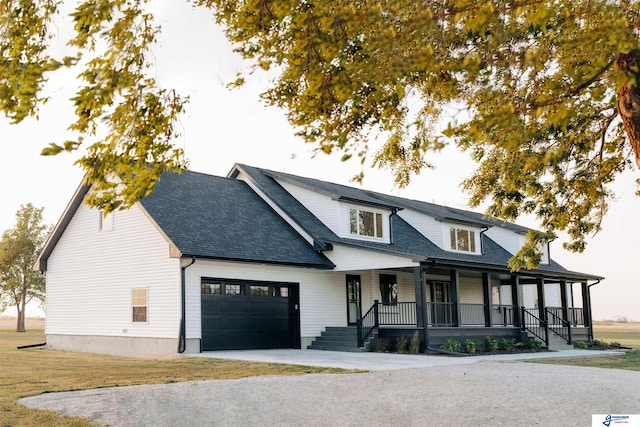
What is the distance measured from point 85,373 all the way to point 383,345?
1030cm

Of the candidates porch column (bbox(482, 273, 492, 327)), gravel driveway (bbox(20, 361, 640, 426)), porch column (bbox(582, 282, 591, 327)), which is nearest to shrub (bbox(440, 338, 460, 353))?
porch column (bbox(482, 273, 492, 327))

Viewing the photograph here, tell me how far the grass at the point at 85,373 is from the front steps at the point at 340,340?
5.94 meters

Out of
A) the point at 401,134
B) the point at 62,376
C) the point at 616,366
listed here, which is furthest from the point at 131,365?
the point at 616,366

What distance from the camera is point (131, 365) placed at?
17516 millimetres

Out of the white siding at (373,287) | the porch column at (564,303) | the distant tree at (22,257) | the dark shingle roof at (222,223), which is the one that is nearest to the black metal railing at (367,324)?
the white siding at (373,287)

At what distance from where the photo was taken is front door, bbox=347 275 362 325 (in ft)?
84.2

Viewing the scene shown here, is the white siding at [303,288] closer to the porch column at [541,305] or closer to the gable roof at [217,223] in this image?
the gable roof at [217,223]

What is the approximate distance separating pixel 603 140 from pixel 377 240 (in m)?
14.5

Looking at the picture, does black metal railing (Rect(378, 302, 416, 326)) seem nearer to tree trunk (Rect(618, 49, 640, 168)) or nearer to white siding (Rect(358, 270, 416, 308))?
white siding (Rect(358, 270, 416, 308))

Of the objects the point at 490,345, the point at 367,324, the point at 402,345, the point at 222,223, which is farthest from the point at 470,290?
the point at 222,223

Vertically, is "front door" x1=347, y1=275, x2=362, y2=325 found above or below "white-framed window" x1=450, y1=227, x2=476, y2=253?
below

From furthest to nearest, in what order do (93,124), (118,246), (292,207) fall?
1. (292,207)
2. (118,246)
3. (93,124)

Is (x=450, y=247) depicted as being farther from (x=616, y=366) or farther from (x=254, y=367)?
(x=254, y=367)

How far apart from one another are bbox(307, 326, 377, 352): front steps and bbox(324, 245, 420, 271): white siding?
218 cm
